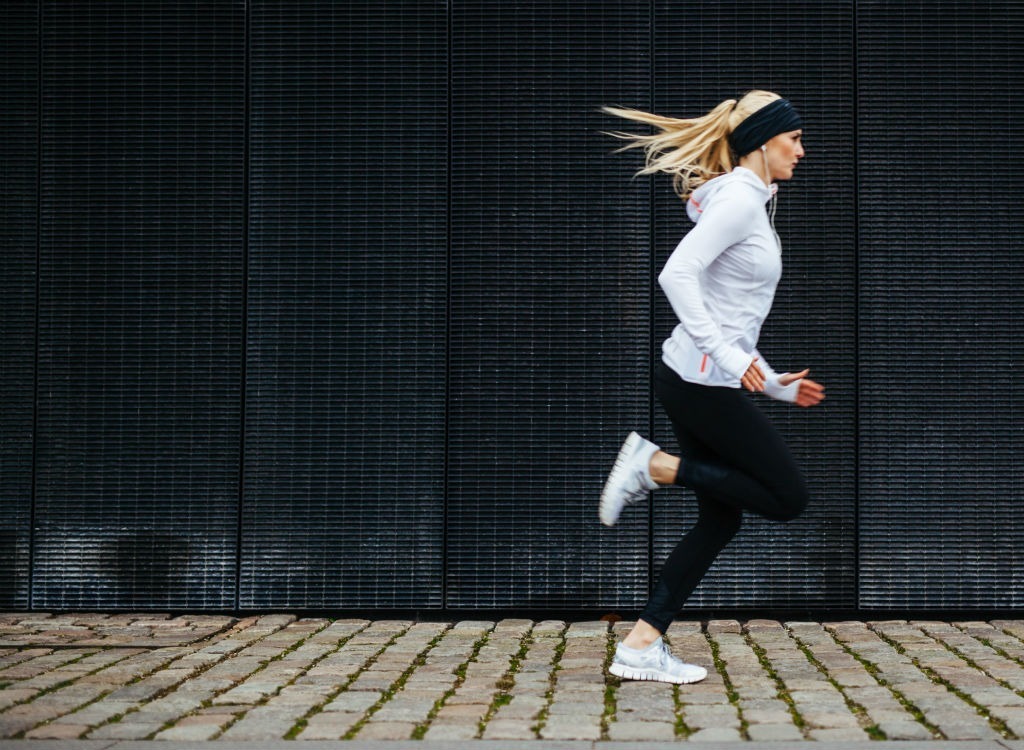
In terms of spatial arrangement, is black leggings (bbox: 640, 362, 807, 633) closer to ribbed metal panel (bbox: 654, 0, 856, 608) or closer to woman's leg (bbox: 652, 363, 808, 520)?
woman's leg (bbox: 652, 363, 808, 520)

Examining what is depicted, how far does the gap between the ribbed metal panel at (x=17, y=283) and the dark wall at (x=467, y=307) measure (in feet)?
0.06

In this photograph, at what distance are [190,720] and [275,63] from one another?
3.67 meters

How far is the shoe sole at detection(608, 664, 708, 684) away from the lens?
201 inches

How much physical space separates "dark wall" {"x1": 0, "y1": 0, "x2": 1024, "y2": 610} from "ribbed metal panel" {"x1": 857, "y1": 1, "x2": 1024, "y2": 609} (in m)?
0.01

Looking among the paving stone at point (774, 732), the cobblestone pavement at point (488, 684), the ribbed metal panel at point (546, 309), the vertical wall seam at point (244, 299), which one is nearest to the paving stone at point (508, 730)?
the cobblestone pavement at point (488, 684)

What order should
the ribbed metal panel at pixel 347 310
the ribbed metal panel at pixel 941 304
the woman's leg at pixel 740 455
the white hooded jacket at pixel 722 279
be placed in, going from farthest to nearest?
the ribbed metal panel at pixel 347 310, the ribbed metal panel at pixel 941 304, the woman's leg at pixel 740 455, the white hooded jacket at pixel 722 279

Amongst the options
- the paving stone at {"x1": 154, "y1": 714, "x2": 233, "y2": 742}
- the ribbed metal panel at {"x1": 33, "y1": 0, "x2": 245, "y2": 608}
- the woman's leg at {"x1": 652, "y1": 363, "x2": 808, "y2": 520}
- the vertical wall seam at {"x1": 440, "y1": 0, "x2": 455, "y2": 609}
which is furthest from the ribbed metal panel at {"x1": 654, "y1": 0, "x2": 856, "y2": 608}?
the paving stone at {"x1": 154, "y1": 714, "x2": 233, "y2": 742}

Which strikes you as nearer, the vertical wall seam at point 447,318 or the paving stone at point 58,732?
the paving stone at point 58,732

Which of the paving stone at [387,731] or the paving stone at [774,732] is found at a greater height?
the paving stone at [774,732]

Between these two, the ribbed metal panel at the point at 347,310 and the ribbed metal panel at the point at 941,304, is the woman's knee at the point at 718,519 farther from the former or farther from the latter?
the ribbed metal panel at the point at 347,310

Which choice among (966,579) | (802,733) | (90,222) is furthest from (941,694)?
(90,222)

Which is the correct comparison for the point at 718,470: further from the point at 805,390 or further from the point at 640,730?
the point at 640,730

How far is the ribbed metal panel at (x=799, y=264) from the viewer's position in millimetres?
6820

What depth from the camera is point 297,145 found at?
6.98m
